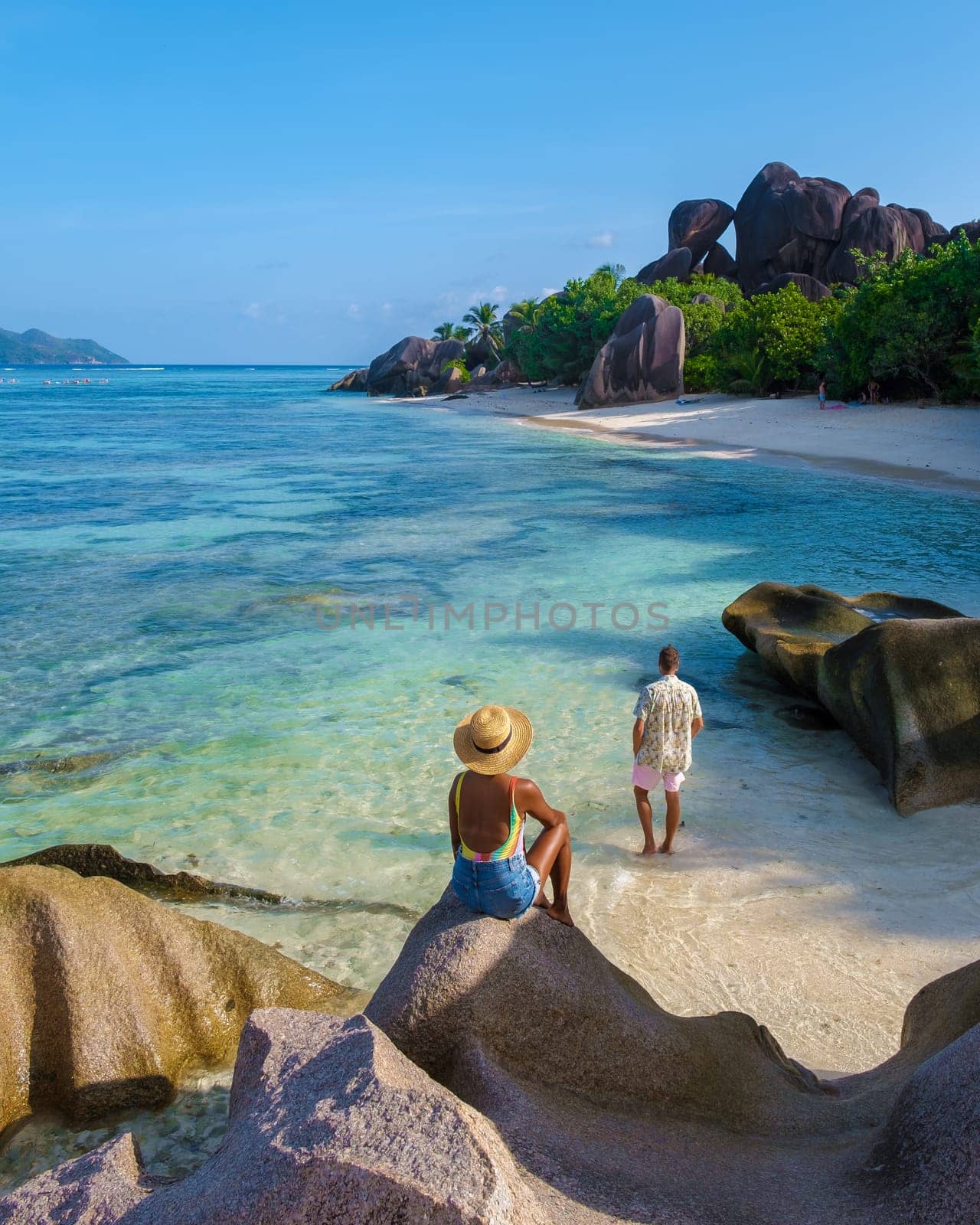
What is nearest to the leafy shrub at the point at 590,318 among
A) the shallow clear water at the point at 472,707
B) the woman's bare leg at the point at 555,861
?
the shallow clear water at the point at 472,707

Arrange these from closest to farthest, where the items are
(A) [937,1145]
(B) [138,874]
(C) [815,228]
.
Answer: (A) [937,1145], (B) [138,874], (C) [815,228]

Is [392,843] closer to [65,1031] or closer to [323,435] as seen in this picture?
[65,1031]

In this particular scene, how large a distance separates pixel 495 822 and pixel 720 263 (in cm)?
7194

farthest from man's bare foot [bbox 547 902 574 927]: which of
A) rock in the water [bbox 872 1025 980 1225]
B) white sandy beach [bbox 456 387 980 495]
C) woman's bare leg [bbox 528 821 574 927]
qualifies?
white sandy beach [bbox 456 387 980 495]

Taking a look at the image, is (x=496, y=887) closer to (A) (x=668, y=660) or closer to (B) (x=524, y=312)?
(A) (x=668, y=660)

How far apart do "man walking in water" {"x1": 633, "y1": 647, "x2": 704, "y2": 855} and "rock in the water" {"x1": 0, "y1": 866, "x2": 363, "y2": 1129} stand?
2986 millimetres

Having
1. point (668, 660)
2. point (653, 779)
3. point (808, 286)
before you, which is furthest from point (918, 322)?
point (653, 779)

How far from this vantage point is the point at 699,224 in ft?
221

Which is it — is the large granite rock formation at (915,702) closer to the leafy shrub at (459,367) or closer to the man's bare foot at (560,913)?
the man's bare foot at (560,913)

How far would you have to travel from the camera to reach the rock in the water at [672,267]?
64.0m

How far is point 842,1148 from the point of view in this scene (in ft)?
10.1

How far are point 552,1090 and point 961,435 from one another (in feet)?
97.6

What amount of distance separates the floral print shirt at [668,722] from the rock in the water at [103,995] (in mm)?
3050

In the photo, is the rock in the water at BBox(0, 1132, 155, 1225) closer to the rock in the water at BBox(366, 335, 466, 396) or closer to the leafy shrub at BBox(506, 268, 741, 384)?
the leafy shrub at BBox(506, 268, 741, 384)
